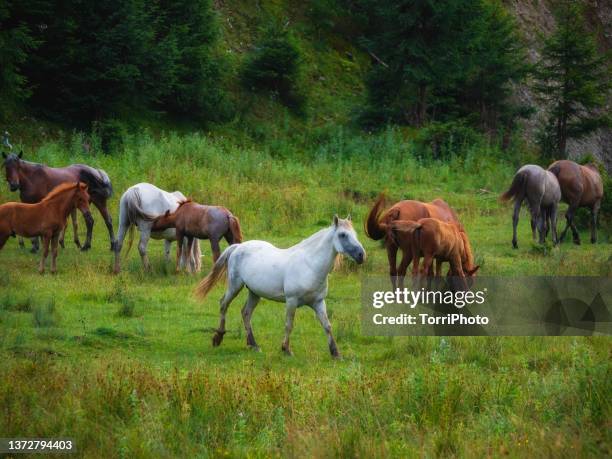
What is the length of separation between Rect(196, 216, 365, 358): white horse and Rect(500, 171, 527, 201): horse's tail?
31.6ft

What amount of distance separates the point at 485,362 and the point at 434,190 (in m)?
15.5

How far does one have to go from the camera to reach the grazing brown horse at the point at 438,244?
506 inches

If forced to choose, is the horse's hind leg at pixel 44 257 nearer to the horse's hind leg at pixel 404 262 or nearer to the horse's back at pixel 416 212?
the horse's back at pixel 416 212

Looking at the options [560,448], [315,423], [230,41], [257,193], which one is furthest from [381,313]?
[230,41]

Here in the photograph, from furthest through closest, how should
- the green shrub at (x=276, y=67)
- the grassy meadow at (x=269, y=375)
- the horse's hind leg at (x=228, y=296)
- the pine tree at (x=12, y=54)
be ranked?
the green shrub at (x=276, y=67) → the pine tree at (x=12, y=54) → the horse's hind leg at (x=228, y=296) → the grassy meadow at (x=269, y=375)

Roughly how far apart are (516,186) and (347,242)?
407 inches

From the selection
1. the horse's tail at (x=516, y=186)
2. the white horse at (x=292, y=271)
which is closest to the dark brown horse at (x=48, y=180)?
the white horse at (x=292, y=271)

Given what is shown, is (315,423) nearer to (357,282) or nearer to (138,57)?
(357,282)

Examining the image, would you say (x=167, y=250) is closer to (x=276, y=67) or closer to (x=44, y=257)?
(x=44, y=257)

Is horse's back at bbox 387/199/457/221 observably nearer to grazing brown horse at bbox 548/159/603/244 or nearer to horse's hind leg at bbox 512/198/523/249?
horse's hind leg at bbox 512/198/523/249

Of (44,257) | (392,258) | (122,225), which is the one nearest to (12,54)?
(122,225)

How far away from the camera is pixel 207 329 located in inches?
498

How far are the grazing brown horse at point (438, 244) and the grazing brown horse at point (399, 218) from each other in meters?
0.37

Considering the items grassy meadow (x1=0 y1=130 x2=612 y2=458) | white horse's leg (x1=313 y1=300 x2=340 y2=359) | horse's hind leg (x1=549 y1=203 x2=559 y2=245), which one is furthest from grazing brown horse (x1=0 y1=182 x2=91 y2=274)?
horse's hind leg (x1=549 y1=203 x2=559 y2=245)
